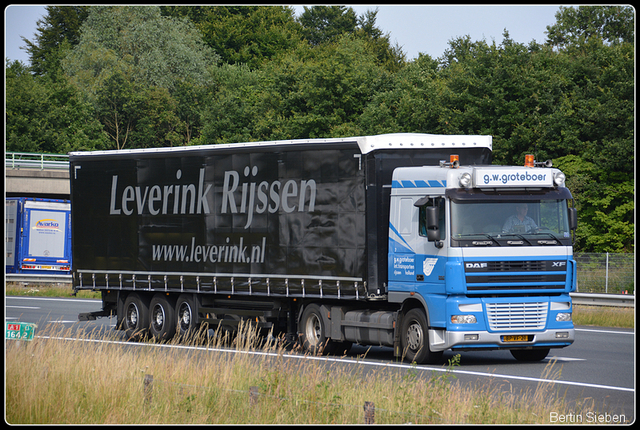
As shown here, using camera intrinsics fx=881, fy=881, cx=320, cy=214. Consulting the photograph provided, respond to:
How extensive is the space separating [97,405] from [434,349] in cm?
610

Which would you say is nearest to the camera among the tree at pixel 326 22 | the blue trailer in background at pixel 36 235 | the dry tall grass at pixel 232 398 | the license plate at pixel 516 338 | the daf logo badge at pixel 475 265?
the dry tall grass at pixel 232 398

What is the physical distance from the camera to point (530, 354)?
1506 cm

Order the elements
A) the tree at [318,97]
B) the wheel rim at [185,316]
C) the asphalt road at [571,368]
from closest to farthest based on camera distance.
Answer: the asphalt road at [571,368], the wheel rim at [185,316], the tree at [318,97]

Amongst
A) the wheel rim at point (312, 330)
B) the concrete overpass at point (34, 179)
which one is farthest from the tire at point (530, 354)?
the concrete overpass at point (34, 179)

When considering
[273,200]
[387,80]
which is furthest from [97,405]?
[387,80]

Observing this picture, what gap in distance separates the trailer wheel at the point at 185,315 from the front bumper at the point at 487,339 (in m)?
5.82

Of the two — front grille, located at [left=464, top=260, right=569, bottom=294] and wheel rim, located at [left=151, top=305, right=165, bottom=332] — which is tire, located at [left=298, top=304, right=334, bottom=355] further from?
wheel rim, located at [left=151, top=305, right=165, bottom=332]

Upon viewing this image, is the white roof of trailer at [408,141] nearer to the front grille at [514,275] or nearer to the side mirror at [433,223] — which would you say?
the side mirror at [433,223]

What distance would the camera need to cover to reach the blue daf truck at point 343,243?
1366 centimetres

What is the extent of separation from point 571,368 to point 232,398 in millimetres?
6841

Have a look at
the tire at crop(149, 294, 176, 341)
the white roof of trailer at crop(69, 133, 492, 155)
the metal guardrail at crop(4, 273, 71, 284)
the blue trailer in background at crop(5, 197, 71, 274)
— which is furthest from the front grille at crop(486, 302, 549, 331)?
the blue trailer in background at crop(5, 197, 71, 274)

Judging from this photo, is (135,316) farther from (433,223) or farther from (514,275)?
(514,275)

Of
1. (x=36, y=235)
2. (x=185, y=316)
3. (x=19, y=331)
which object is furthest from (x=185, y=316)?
(x=36, y=235)

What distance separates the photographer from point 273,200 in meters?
16.2
